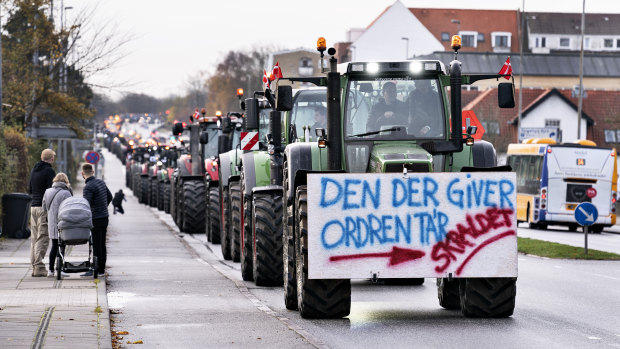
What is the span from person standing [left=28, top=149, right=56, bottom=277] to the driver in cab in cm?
665

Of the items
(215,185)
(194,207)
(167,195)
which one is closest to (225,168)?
(215,185)

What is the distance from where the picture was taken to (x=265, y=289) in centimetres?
1672

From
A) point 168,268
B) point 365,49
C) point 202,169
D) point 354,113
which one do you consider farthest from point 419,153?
point 365,49

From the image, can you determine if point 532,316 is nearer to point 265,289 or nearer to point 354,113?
point 354,113

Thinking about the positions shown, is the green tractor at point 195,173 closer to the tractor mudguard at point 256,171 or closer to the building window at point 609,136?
the tractor mudguard at point 256,171

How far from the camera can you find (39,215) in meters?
18.8

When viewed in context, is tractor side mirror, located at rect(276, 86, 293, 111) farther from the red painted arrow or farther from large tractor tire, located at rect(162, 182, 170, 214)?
large tractor tire, located at rect(162, 182, 170, 214)

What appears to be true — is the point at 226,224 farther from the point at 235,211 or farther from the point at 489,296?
the point at 489,296

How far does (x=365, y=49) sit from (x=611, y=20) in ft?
108

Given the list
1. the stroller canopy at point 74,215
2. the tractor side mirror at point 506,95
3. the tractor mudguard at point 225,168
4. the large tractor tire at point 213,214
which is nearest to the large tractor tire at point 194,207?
the large tractor tire at point 213,214

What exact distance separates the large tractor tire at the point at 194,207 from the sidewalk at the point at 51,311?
12.2 meters

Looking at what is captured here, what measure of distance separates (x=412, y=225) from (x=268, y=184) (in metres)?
6.37

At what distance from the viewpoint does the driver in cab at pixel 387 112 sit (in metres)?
14.0

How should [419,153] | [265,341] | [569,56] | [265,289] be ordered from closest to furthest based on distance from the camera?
[265,341], [419,153], [265,289], [569,56]
